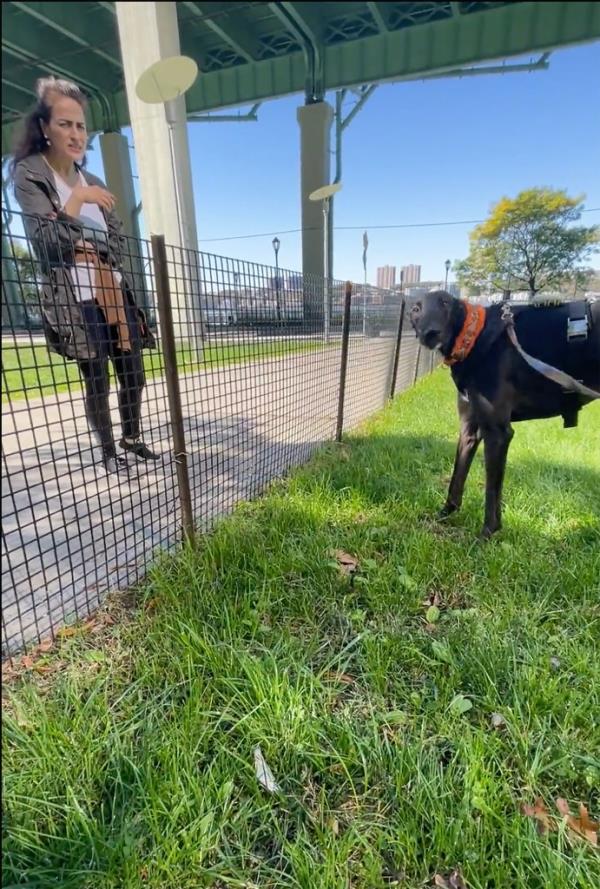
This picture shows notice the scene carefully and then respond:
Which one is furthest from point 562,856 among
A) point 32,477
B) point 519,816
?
point 32,477

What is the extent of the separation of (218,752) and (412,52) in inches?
64.6

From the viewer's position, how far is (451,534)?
2451mm

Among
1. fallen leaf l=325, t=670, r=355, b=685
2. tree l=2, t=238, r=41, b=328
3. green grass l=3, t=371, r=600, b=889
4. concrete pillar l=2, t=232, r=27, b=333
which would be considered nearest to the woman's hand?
tree l=2, t=238, r=41, b=328

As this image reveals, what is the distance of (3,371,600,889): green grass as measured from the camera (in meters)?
1.01

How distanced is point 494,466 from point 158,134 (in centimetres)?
214

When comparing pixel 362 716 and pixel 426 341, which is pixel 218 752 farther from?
pixel 426 341

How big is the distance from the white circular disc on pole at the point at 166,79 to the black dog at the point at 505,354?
193cm

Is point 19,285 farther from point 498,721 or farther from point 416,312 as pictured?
point 498,721

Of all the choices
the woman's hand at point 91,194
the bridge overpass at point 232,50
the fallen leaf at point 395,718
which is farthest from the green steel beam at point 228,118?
the fallen leaf at point 395,718

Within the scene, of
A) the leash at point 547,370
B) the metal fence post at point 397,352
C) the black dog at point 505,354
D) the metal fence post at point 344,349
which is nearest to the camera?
the leash at point 547,370

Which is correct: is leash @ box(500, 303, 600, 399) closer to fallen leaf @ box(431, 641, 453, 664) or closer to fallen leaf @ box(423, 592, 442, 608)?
fallen leaf @ box(423, 592, 442, 608)

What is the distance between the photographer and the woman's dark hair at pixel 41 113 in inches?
26.3

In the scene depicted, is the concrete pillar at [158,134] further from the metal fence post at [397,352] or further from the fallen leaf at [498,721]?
the metal fence post at [397,352]

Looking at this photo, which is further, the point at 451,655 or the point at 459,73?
the point at 451,655
